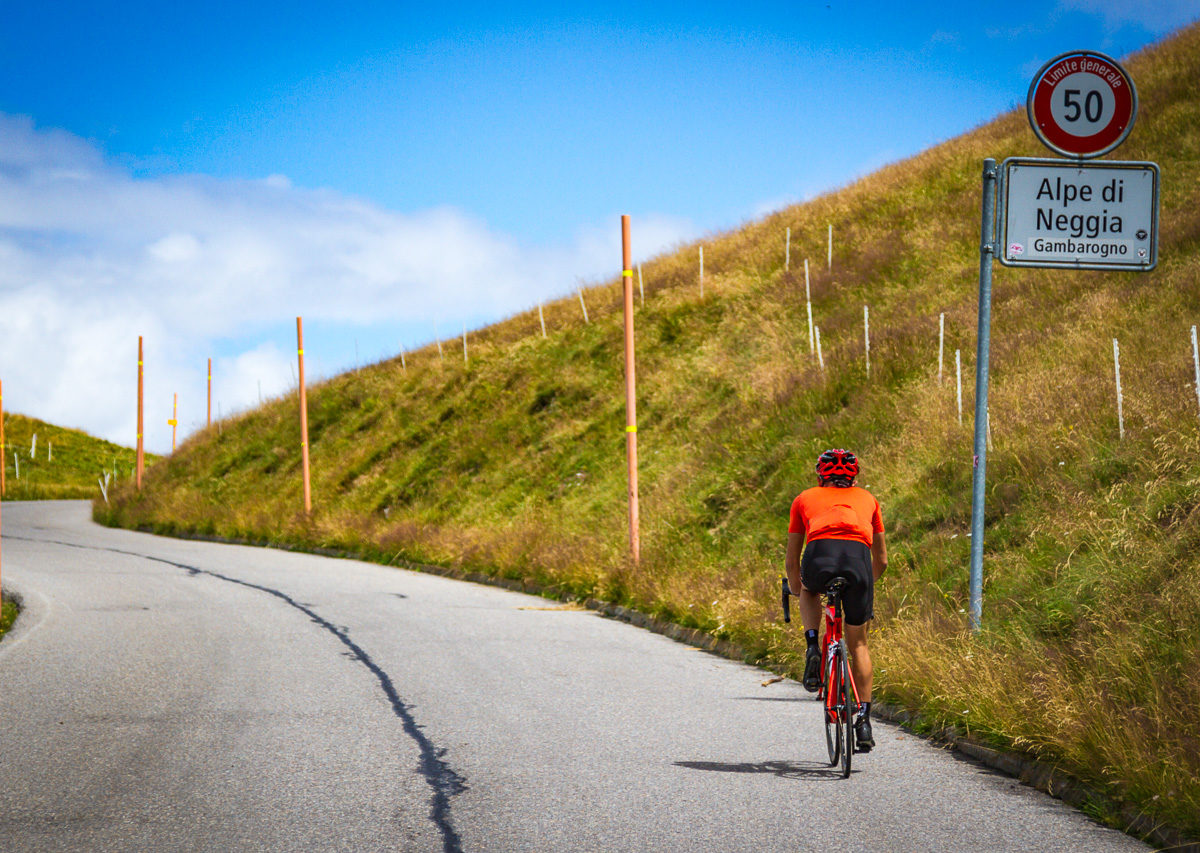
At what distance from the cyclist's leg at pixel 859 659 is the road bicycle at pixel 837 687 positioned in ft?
0.16

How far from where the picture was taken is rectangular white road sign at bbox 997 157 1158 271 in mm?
8047

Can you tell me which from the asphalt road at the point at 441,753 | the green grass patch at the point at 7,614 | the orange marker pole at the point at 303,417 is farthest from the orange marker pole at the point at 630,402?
the orange marker pole at the point at 303,417

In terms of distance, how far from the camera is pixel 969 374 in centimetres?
1659

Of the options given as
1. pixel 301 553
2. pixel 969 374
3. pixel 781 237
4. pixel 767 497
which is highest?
pixel 781 237

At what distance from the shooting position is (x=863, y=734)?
6188 millimetres

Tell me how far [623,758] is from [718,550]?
30.6 ft

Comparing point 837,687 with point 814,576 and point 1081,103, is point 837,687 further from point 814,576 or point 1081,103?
point 1081,103

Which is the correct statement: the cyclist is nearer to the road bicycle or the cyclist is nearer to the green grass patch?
the road bicycle

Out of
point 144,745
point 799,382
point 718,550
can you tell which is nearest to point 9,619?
point 144,745

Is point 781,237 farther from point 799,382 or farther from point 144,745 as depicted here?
point 144,745

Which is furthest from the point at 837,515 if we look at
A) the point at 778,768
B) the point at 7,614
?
the point at 7,614

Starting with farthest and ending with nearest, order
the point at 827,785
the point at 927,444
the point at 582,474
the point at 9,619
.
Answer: the point at 582,474 < the point at 927,444 < the point at 9,619 < the point at 827,785

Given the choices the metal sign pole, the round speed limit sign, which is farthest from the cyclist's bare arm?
the round speed limit sign

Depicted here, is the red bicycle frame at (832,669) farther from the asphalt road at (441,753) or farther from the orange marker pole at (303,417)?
the orange marker pole at (303,417)
